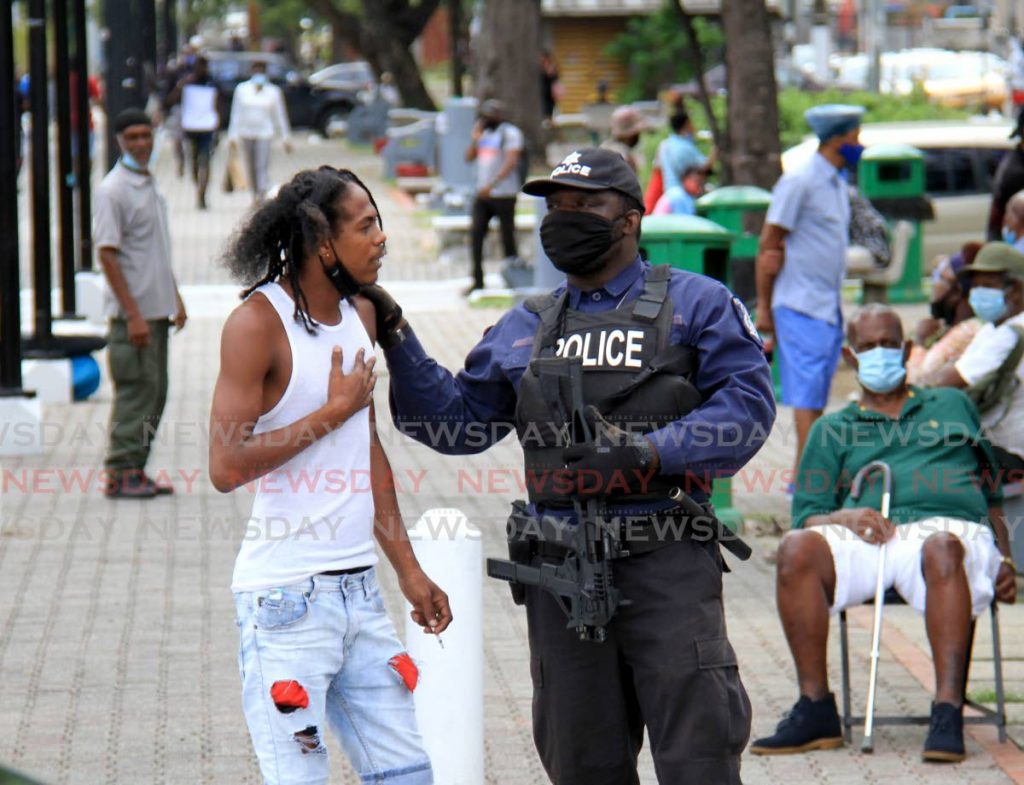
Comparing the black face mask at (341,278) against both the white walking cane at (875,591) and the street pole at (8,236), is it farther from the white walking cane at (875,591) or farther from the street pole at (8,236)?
the street pole at (8,236)

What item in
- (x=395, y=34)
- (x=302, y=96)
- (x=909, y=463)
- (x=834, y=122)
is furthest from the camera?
(x=302, y=96)

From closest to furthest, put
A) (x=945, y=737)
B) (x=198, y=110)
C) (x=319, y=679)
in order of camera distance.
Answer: (x=319, y=679) → (x=945, y=737) → (x=198, y=110)

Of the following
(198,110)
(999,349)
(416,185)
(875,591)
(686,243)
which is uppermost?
(198,110)

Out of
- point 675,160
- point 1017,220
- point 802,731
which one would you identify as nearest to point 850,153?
point 1017,220

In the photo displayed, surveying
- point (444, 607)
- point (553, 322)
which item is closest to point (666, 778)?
point (444, 607)

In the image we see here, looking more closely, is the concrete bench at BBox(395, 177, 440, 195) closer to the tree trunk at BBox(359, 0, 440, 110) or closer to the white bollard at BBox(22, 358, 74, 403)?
the tree trunk at BBox(359, 0, 440, 110)

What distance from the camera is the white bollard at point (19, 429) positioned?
11.0m

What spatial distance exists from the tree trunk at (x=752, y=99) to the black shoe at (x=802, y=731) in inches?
392

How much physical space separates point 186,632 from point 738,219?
18.8 feet

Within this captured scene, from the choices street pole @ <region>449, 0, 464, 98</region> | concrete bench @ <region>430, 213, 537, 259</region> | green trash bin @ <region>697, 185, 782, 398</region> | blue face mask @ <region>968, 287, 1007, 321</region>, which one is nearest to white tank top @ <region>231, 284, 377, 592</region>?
blue face mask @ <region>968, 287, 1007, 321</region>

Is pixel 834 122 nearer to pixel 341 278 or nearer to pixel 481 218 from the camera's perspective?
pixel 341 278

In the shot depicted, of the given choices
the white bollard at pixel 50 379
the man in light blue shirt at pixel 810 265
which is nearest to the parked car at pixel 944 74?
the white bollard at pixel 50 379

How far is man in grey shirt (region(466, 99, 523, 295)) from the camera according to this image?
56.6 ft

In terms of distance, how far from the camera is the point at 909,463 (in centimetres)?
620
